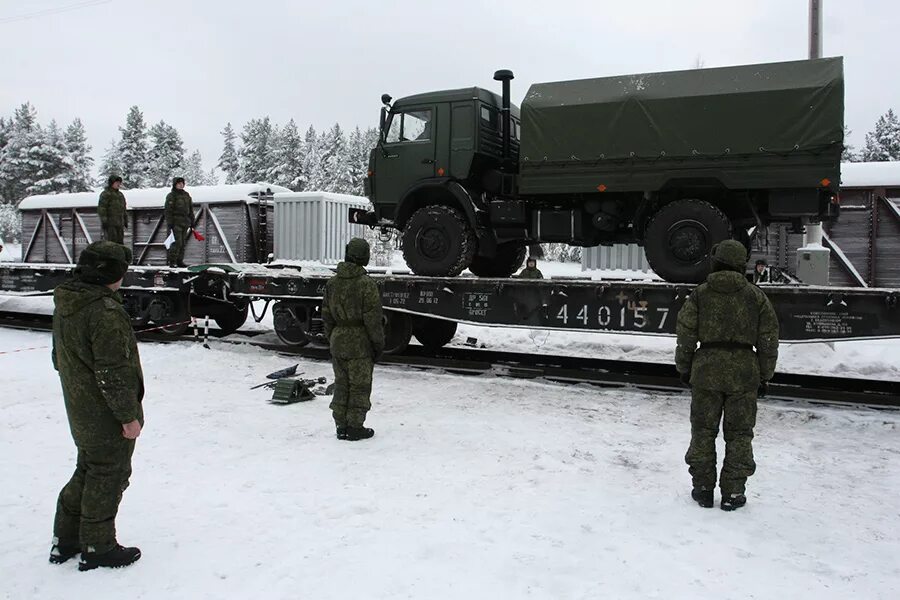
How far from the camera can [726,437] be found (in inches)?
183

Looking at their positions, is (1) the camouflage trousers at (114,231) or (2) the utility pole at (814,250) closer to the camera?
(2) the utility pole at (814,250)

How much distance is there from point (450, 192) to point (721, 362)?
514 centimetres

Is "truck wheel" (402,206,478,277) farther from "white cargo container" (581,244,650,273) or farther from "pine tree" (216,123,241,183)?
"pine tree" (216,123,241,183)

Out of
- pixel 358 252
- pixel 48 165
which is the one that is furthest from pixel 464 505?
pixel 48 165

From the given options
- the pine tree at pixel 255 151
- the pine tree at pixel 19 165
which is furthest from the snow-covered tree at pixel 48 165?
the pine tree at pixel 255 151

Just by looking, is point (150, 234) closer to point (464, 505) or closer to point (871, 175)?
point (464, 505)

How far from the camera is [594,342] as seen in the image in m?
12.3

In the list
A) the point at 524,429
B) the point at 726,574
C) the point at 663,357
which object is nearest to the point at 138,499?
the point at 524,429

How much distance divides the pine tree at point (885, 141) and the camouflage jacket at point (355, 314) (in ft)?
170

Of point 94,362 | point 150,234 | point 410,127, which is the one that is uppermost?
point 410,127

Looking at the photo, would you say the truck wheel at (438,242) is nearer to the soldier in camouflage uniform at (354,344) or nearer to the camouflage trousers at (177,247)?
the soldier in camouflage uniform at (354,344)

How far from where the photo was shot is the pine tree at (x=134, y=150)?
179 feet

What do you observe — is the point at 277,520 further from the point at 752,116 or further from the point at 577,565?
the point at 752,116

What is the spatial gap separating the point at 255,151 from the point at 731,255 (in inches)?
2316
